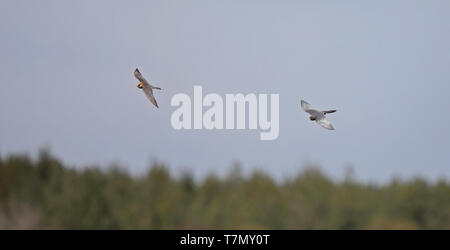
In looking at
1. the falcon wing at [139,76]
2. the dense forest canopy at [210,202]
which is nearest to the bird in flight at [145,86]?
the falcon wing at [139,76]

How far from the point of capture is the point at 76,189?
105 ft

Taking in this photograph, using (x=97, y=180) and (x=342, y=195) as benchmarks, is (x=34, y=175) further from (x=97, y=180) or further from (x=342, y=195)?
(x=342, y=195)

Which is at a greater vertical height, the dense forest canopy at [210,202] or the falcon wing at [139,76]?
the falcon wing at [139,76]

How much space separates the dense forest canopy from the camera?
29.1 meters

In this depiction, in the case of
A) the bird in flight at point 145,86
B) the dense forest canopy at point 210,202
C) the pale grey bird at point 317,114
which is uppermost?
the bird in flight at point 145,86

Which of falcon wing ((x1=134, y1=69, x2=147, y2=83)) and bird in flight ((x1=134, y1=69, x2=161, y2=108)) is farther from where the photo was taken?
falcon wing ((x1=134, y1=69, x2=147, y2=83))

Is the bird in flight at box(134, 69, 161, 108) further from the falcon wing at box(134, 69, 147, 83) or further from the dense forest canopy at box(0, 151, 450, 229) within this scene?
the dense forest canopy at box(0, 151, 450, 229)

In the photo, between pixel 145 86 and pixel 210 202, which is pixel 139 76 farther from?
pixel 210 202

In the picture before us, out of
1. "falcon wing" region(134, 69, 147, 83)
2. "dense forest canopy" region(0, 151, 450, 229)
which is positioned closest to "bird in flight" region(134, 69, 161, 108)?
"falcon wing" region(134, 69, 147, 83)

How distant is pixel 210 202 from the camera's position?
3031cm

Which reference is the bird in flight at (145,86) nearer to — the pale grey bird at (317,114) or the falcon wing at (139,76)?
the falcon wing at (139,76)

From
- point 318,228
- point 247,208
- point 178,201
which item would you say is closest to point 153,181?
point 178,201

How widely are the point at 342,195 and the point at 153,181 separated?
524 cm

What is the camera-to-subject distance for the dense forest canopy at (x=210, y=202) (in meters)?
29.1
